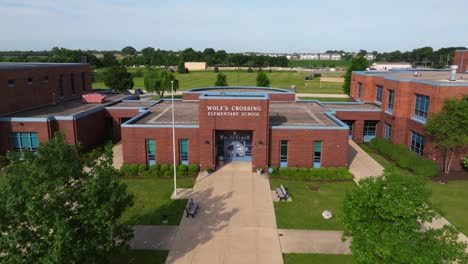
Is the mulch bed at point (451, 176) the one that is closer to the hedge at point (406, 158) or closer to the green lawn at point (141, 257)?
the hedge at point (406, 158)

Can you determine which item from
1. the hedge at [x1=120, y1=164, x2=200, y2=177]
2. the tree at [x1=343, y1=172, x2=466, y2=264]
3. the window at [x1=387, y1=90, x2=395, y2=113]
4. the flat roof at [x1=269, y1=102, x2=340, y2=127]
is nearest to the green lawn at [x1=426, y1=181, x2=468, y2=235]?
the tree at [x1=343, y1=172, x2=466, y2=264]

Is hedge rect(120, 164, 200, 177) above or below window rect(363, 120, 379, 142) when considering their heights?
below

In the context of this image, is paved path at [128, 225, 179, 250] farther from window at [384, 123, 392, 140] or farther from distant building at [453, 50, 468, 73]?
distant building at [453, 50, 468, 73]

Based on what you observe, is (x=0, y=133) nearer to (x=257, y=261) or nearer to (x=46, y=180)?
(x=46, y=180)

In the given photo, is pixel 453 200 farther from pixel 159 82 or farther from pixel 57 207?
pixel 159 82

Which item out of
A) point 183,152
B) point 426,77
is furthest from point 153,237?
point 426,77

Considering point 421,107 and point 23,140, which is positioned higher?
point 421,107

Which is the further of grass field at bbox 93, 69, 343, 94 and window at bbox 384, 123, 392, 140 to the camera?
grass field at bbox 93, 69, 343, 94
